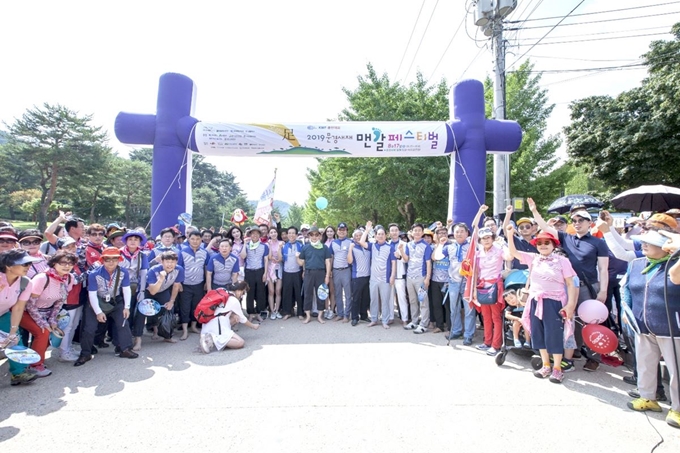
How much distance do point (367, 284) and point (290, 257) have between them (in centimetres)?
153

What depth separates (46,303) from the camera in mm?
4027

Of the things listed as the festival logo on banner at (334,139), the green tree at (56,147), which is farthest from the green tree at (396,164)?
the green tree at (56,147)

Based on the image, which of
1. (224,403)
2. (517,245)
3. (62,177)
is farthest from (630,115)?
(62,177)

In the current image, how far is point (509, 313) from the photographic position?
4.42m

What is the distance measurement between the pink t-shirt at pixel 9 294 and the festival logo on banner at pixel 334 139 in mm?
4332

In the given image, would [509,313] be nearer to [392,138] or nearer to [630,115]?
[392,138]

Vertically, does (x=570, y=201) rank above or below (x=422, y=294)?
above

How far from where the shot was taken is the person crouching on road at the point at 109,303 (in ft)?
14.4

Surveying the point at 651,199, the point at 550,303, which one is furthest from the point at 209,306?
the point at 651,199

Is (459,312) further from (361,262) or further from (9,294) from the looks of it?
(9,294)

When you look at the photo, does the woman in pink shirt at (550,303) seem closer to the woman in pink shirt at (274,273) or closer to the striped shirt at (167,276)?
the woman in pink shirt at (274,273)

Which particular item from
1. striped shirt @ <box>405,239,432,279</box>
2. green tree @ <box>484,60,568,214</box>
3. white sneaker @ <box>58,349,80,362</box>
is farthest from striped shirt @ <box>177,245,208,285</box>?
green tree @ <box>484,60,568,214</box>

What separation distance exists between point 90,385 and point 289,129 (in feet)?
18.1

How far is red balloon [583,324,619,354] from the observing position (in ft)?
12.2
